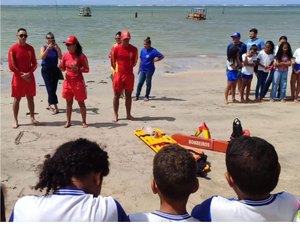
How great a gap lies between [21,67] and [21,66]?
2 cm

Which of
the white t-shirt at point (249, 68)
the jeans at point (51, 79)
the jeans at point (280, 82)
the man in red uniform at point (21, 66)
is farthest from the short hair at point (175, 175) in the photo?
the jeans at point (280, 82)

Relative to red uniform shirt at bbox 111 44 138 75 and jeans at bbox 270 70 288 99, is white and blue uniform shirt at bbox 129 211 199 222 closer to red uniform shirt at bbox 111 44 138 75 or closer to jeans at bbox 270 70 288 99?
red uniform shirt at bbox 111 44 138 75

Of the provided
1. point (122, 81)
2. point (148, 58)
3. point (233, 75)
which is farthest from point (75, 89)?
point (233, 75)

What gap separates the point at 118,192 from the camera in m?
4.91

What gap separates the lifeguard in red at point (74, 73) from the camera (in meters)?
7.02

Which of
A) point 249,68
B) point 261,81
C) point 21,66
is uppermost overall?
point 21,66

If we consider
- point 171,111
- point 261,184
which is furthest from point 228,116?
point 261,184

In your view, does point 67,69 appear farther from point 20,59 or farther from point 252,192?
point 252,192

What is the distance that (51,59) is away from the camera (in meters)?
8.27

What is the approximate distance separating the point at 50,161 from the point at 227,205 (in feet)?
3.39

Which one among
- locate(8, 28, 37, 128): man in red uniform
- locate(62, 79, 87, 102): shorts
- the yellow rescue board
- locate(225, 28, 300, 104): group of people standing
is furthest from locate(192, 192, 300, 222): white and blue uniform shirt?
locate(225, 28, 300, 104): group of people standing

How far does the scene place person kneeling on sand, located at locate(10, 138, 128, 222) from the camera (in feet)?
6.77

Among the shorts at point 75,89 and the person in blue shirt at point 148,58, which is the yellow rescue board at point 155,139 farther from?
the person in blue shirt at point 148,58

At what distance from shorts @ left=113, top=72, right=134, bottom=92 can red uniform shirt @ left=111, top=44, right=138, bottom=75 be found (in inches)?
3.0
